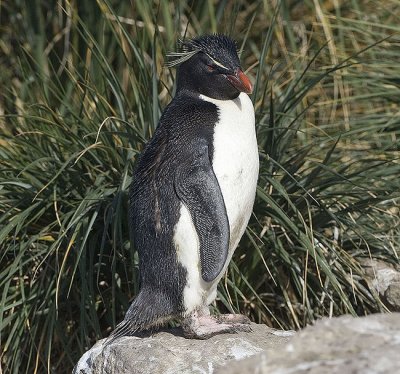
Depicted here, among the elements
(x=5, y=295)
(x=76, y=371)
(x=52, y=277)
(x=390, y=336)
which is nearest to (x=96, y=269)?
(x=52, y=277)

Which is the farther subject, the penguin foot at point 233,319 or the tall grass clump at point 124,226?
the tall grass clump at point 124,226

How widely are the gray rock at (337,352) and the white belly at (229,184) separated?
1008 millimetres

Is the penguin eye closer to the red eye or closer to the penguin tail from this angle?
the red eye

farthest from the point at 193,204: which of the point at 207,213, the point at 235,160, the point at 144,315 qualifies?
the point at 144,315

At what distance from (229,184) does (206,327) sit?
1.59 feet

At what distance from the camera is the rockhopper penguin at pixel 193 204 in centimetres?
327

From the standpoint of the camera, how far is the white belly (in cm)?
328

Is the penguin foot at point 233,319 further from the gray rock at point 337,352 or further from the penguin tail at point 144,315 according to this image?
the gray rock at point 337,352

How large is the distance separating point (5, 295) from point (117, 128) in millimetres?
971

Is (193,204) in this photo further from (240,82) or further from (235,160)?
(240,82)

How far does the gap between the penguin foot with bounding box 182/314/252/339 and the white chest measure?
0.27 m

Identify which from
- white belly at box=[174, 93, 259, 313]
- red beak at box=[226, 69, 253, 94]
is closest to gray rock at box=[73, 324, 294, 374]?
white belly at box=[174, 93, 259, 313]

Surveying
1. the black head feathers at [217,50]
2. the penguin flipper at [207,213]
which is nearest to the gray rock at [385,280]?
the penguin flipper at [207,213]

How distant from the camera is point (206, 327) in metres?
3.29
